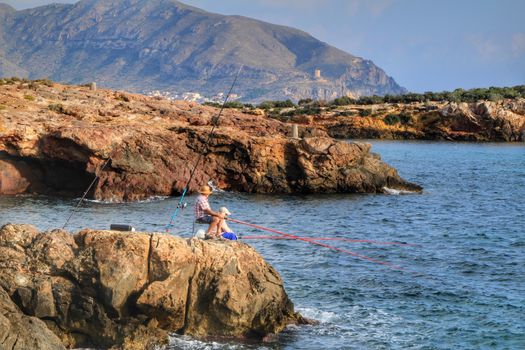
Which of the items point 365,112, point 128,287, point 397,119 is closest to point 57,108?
point 128,287

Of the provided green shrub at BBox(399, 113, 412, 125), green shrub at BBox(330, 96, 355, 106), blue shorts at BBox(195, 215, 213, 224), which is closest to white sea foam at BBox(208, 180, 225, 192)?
blue shorts at BBox(195, 215, 213, 224)

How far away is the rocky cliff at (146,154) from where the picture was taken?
33406mm

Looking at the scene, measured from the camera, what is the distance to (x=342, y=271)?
2178 cm

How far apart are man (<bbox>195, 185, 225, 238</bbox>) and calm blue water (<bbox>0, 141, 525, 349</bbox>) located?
2635 mm

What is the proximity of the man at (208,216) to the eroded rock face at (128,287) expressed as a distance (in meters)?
1.20

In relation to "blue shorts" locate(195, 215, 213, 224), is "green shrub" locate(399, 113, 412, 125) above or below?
above

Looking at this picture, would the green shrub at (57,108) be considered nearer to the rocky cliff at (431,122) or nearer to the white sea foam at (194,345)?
the white sea foam at (194,345)

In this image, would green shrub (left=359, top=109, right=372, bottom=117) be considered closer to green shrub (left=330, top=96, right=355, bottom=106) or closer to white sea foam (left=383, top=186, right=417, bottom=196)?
green shrub (left=330, top=96, right=355, bottom=106)

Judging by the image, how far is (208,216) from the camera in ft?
57.0

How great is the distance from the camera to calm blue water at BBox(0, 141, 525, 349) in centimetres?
1636

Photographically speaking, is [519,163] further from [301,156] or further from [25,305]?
[25,305]

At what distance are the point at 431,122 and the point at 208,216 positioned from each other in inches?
Answer: 2813

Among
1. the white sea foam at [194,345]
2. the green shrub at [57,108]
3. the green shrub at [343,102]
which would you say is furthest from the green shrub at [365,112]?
the white sea foam at [194,345]

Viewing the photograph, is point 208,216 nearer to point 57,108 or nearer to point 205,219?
point 205,219
